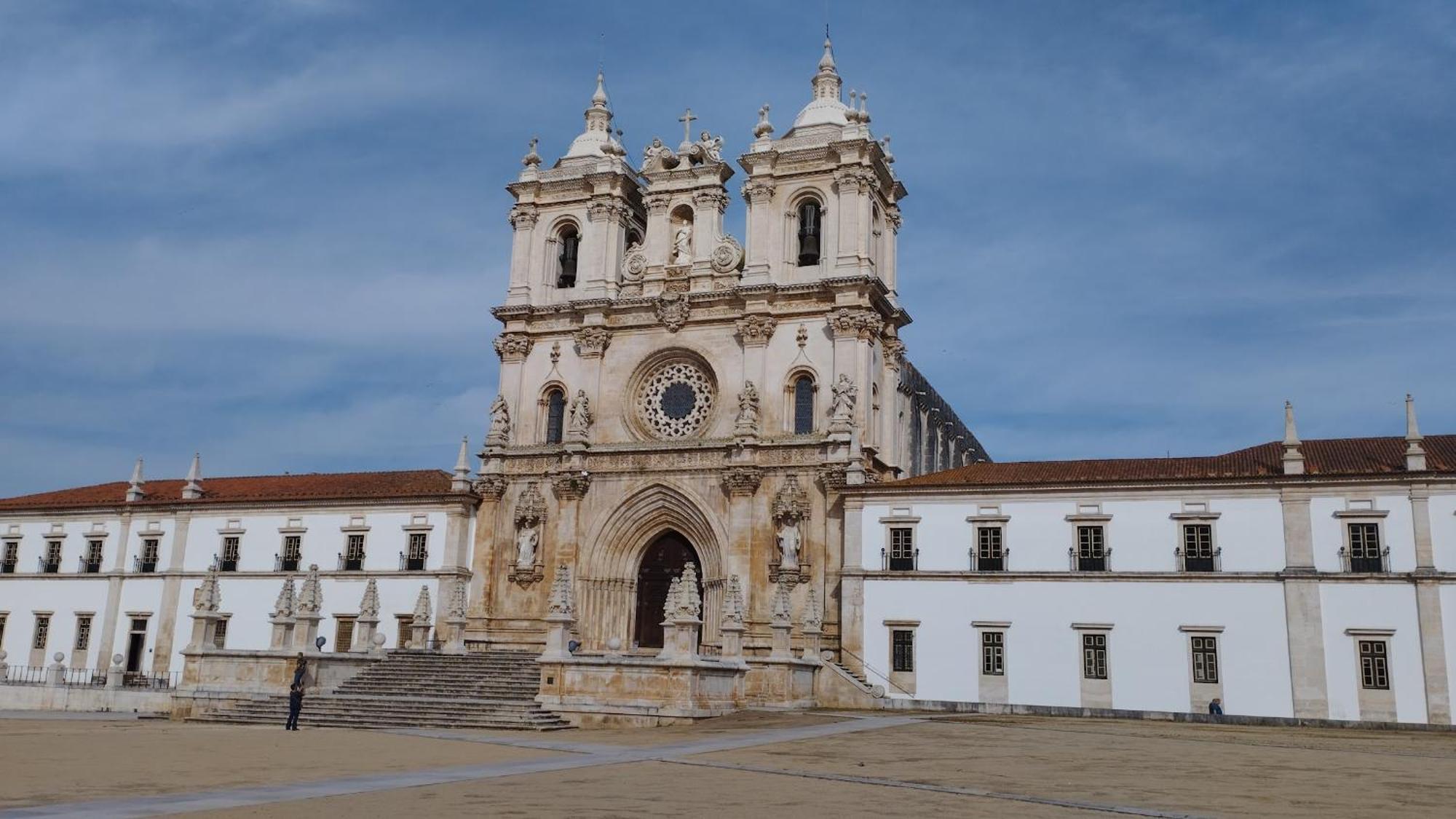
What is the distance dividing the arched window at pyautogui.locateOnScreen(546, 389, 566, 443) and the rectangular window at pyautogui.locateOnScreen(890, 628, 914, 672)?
1496 cm

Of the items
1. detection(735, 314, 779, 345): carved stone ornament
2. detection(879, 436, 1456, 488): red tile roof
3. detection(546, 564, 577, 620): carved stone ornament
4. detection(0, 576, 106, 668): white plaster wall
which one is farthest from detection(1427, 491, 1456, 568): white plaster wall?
detection(0, 576, 106, 668): white plaster wall

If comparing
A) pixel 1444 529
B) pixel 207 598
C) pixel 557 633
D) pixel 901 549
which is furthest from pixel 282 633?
pixel 1444 529

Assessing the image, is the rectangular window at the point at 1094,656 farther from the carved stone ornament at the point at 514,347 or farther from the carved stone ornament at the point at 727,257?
the carved stone ornament at the point at 514,347

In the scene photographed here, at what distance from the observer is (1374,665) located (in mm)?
33312

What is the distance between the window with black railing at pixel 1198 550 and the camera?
116ft

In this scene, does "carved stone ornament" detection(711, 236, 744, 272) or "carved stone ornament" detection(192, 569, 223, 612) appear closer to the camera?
"carved stone ornament" detection(192, 569, 223, 612)

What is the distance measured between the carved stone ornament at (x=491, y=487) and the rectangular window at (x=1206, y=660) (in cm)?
2389

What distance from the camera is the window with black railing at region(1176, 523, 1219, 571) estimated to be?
116 ft

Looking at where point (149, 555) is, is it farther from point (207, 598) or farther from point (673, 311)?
point (673, 311)

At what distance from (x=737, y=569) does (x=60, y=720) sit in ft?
65.7

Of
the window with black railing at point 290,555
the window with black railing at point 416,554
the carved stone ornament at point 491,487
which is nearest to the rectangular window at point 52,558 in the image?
the window with black railing at point 290,555

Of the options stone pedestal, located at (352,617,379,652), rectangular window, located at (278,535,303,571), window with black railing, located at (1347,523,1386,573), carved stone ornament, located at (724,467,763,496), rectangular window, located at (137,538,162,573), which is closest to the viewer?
window with black railing, located at (1347,523,1386,573)

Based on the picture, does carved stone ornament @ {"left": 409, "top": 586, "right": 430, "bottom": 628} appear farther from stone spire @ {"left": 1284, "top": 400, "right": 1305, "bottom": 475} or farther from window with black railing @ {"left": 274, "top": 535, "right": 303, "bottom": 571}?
stone spire @ {"left": 1284, "top": 400, "right": 1305, "bottom": 475}

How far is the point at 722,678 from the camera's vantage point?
98.9ft
